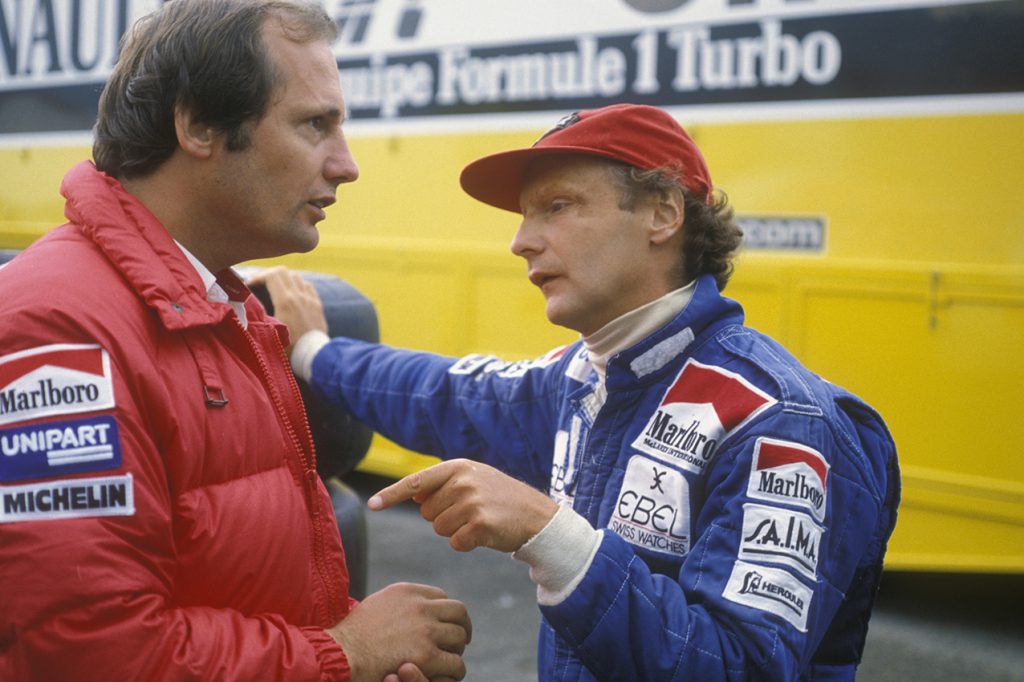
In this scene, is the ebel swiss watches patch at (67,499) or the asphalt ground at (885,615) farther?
the asphalt ground at (885,615)

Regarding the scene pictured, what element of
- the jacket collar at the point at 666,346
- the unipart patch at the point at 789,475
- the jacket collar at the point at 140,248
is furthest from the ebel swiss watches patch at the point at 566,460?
the jacket collar at the point at 140,248

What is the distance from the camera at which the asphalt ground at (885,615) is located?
4324 mm

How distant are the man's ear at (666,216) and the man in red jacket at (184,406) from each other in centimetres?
67

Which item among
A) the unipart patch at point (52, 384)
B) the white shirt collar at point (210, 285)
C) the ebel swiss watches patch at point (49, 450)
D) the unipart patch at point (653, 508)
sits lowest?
the unipart patch at point (653, 508)

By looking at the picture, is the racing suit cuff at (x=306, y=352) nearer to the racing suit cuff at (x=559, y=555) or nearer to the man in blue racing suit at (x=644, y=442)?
the man in blue racing suit at (x=644, y=442)

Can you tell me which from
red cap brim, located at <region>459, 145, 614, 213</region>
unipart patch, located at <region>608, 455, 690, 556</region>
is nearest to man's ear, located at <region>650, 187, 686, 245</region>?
red cap brim, located at <region>459, 145, 614, 213</region>

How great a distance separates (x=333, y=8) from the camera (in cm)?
623

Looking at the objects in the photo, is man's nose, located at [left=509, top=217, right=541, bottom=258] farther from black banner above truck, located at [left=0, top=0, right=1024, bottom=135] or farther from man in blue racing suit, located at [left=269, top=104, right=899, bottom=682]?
black banner above truck, located at [left=0, top=0, right=1024, bottom=135]

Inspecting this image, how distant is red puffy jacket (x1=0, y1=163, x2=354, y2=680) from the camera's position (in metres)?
1.35

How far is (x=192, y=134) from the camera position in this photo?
5.37 feet

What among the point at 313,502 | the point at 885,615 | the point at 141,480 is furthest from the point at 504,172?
the point at 885,615

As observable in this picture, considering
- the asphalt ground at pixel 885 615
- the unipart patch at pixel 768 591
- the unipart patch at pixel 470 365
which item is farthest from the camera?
the asphalt ground at pixel 885 615

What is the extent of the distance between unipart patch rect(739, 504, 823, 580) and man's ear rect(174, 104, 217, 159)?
973 mm

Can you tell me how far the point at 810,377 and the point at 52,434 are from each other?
1.24 m
